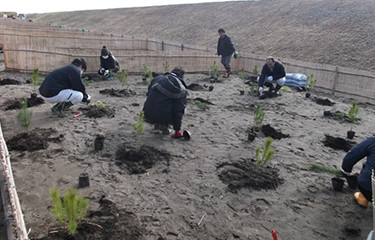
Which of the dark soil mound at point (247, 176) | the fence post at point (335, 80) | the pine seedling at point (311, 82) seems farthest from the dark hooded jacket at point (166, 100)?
the fence post at point (335, 80)

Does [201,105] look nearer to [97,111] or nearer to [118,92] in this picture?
[97,111]

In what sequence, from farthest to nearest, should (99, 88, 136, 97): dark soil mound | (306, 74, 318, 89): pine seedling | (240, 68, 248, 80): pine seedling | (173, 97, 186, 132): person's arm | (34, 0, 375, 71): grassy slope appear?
(34, 0, 375, 71): grassy slope
(240, 68, 248, 80): pine seedling
(306, 74, 318, 89): pine seedling
(99, 88, 136, 97): dark soil mound
(173, 97, 186, 132): person's arm

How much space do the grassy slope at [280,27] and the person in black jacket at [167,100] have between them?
10.6 meters

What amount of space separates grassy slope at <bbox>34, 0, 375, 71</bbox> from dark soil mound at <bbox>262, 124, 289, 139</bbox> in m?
8.81

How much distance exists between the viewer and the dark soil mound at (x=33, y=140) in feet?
15.2

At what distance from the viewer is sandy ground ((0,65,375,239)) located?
314 centimetres

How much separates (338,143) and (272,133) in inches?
47.9

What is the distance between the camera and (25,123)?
15.9 ft

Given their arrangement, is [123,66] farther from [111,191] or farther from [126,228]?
[126,228]

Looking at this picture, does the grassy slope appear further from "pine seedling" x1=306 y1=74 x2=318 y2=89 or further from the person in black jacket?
the person in black jacket

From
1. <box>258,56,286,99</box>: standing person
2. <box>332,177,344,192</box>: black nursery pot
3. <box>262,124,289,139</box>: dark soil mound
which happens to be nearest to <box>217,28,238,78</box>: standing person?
<box>258,56,286,99</box>: standing person

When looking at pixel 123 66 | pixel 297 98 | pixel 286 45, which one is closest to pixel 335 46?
pixel 286 45

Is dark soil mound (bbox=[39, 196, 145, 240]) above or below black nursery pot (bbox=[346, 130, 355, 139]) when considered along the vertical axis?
below

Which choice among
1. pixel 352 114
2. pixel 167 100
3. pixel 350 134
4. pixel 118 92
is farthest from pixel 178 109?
pixel 352 114
